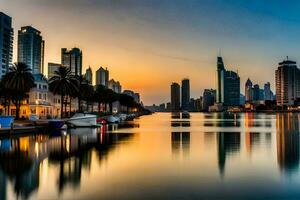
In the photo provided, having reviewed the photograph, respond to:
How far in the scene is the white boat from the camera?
8567 cm

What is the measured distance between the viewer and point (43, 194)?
1956 centimetres

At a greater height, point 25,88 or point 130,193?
point 25,88

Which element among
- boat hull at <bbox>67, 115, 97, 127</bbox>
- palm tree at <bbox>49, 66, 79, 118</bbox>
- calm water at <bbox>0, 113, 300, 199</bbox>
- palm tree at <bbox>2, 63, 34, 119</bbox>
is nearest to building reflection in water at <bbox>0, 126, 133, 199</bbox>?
calm water at <bbox>0, 113, 300, 199</bbox>

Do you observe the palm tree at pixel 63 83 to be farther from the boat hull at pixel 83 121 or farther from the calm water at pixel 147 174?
the calm water at pixel 147 174

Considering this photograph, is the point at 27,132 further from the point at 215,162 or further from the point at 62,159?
the point at 215,162

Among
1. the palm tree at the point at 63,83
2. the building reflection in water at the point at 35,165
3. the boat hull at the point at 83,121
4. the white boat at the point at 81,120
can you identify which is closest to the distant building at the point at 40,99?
the palm tree at the point at 63,83

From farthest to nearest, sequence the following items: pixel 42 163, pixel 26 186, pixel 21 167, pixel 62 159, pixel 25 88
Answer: pixel 25 88, pixel 62 159, pixel 42 163, pixel 21 167, pixel 26 186

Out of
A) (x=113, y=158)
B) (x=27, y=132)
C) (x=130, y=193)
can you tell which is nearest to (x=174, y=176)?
(x=130, y=193)

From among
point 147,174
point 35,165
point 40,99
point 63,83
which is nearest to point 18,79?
point 63,83

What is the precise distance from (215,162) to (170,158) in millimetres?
4594

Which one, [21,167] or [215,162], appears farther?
[215,162]

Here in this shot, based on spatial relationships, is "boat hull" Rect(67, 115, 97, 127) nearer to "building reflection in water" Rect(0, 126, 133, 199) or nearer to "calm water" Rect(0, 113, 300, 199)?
"building reflection in water" Rect(0, 126, 133, 199)

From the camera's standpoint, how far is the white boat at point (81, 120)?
8567 centimetres

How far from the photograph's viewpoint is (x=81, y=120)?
8725cm
